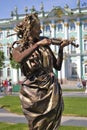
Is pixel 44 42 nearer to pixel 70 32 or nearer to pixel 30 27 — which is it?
pixel 30 27

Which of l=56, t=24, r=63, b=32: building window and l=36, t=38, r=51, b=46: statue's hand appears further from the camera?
l=56, t=24, r=63, b=32: building window

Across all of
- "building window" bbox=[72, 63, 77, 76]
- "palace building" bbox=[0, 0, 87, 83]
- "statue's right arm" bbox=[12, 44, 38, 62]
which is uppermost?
"statue's right arm" bbox=[12, 44, 38, 62]

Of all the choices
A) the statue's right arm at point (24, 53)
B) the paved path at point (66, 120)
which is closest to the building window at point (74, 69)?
the paved path at point (66, 120)

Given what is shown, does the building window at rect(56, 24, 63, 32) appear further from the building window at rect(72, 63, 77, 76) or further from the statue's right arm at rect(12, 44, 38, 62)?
the statue's right arm at rect(12, 44, 38, 62)

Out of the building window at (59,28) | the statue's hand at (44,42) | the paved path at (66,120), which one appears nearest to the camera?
the statue's hand at (44,42)

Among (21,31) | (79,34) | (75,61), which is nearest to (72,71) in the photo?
(75,61)

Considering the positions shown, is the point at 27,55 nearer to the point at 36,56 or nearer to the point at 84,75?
the point at 36,56

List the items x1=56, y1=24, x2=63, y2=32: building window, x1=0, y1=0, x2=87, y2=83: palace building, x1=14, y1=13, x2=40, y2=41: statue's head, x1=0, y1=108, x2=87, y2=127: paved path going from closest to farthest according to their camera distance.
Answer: x1=14, y1=13, x2=40, y2=41: statue's head → x1=0, y1=108, x2=87, y2=127: paved path → x1=0, y1=0, x2=87, y2=83: palace building → x1=56, y1=24, x2=63, y2=32: building window

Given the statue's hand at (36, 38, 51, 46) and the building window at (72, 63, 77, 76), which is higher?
the statue's hand at (36, 38, 51, 46)

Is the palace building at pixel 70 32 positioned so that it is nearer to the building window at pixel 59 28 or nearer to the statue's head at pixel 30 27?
the building window at pixel 59 28

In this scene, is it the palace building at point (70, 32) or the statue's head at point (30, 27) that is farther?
the palace building at point (70, 32)

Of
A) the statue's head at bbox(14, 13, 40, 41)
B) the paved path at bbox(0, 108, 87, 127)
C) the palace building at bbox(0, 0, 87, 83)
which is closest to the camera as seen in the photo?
the statue's head at bbox(14, 13, 40, 41)

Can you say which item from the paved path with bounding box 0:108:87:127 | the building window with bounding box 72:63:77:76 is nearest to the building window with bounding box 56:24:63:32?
the building window with bounding box 72:63:77:76

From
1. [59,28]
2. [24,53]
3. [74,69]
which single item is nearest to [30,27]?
[24,53]
